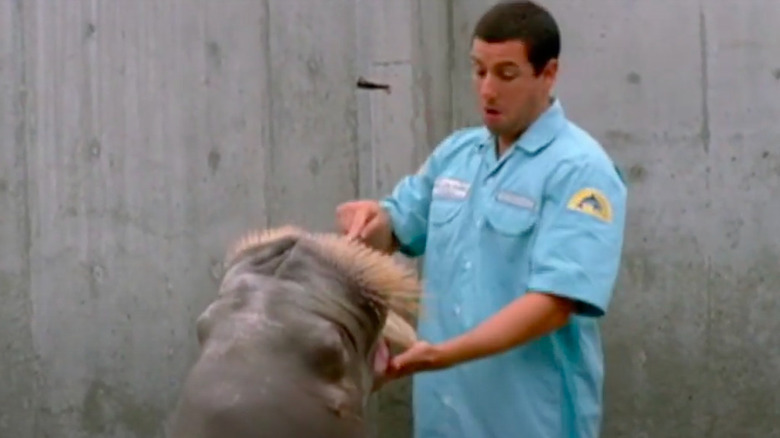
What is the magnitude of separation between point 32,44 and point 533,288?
212cm

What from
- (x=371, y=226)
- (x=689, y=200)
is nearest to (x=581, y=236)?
(x=371, y=226)

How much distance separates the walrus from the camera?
5.95 feet

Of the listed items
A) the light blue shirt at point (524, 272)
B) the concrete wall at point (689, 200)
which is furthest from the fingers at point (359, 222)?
the concrete wall at point (689, 200)

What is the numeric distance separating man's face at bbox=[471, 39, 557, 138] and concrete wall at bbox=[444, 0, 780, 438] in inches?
47.7

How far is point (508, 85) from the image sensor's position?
8.98 ft

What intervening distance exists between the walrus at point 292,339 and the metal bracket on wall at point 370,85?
75.3 inches

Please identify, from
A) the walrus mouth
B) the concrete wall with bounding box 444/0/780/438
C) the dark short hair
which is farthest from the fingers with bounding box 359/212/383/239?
the concrete wall with bounding box 444/0/780/438

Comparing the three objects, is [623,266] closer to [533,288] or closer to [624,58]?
[624,58]

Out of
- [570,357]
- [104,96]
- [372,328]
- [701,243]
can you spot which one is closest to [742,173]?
[701,243]

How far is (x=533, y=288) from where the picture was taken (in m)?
2.62

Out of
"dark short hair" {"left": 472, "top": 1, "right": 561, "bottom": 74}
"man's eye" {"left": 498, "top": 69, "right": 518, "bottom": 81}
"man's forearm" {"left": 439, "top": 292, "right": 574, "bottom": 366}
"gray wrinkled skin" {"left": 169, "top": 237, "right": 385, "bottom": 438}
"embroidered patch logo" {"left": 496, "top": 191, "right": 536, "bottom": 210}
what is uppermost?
"dark short hair" {"left": 472, "top": 1, "right": 561, "bottom": 74}

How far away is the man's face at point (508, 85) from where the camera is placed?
2.72 meters

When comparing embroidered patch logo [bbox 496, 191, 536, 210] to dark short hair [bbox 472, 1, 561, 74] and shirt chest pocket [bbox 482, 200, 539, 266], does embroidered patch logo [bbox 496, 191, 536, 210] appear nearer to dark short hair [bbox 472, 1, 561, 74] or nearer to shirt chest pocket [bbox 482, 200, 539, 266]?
shirt chest pocket [bbox 482, 200, 539, 266]

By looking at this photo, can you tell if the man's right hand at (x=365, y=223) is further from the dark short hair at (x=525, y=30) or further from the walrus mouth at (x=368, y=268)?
the walrus mouth at (x=368, y=268)
